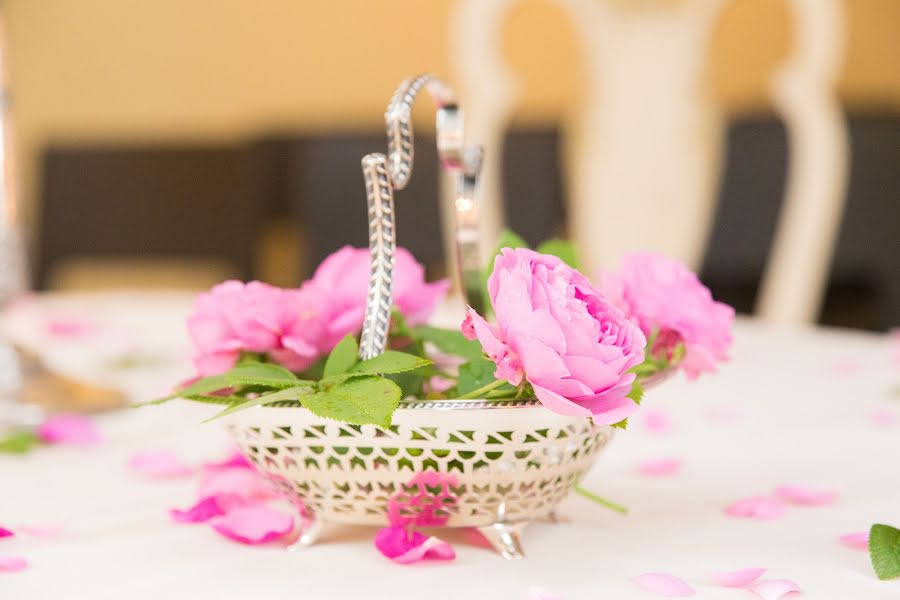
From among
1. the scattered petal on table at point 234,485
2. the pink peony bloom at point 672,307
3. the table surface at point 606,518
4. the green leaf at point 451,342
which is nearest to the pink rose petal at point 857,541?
the table surface at point 606,518

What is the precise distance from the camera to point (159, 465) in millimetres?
814

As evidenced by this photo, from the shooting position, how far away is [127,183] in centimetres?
375

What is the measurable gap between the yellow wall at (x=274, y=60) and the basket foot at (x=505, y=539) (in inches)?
137

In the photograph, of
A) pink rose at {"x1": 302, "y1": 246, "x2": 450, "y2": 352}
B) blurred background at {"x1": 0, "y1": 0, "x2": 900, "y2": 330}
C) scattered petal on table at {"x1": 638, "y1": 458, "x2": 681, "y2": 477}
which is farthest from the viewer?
blurred background at {"x1": 0, "y1": 0, "x2": 900, "y2": 330}

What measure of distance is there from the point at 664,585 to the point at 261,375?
0.21 metres

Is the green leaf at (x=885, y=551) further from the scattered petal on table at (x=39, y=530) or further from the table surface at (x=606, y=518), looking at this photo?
the scattered petal on table at (x=39, y=530)

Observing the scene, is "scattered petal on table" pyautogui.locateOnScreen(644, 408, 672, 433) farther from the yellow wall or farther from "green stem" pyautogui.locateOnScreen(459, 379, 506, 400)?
the yellow wall

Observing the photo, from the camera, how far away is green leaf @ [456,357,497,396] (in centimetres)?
57

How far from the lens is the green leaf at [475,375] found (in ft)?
1.86

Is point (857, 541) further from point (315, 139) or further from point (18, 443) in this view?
point (315, 139)

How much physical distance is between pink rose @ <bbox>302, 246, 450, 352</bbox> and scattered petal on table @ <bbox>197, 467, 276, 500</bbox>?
4.6 inches

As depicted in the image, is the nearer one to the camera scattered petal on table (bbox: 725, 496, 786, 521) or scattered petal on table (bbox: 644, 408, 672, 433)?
scattered petal on table (bbox: 725, 496, 786, 521)

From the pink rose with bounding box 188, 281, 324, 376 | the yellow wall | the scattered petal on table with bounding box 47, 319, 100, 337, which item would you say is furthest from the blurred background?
the pink rose with bounding box 188, 281, 324, 376

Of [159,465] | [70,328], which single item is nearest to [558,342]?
[159,465]
